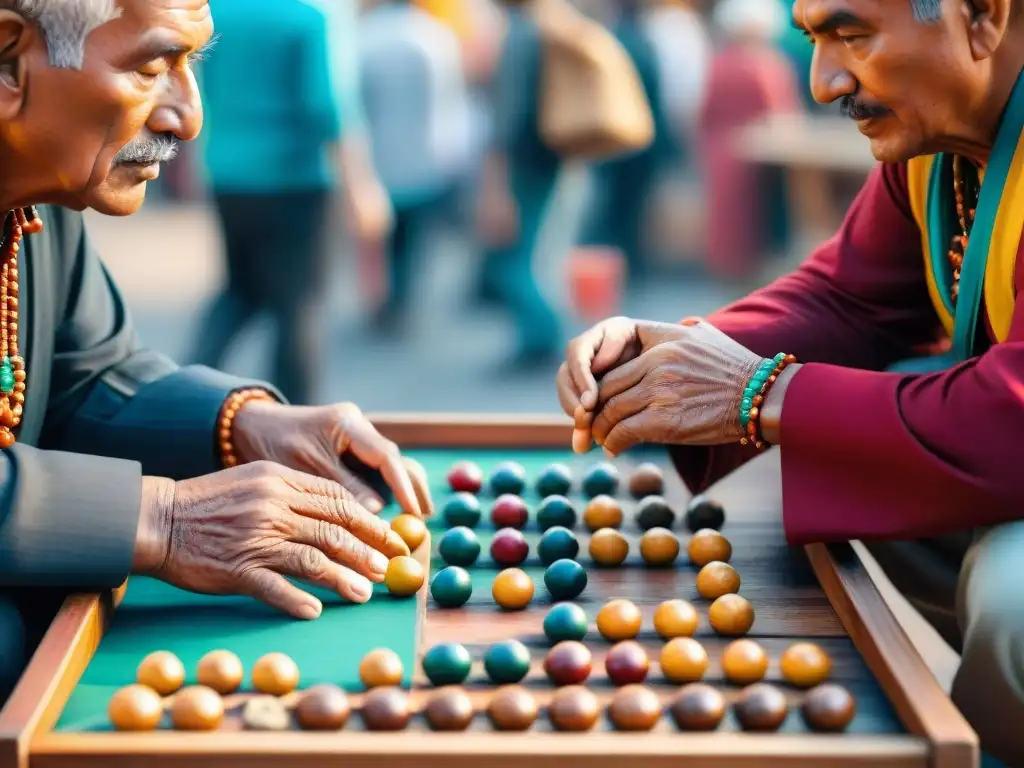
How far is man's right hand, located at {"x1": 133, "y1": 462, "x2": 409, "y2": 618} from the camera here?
6.14 ft

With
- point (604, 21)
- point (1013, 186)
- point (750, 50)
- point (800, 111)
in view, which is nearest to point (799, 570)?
point (1013, 186)

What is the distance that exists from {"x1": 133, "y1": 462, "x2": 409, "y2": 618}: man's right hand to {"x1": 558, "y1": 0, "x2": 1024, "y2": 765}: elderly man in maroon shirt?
0.44 meters

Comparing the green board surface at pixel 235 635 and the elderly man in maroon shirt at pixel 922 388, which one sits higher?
the elderly man in maroon shirt at pixel 922 388

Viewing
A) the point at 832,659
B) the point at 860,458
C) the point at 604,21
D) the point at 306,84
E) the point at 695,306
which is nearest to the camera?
the point at 832,659

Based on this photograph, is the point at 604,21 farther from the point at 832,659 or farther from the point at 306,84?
the point at 832,659

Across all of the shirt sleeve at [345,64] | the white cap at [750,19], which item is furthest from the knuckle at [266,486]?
the white cap at [750,19]

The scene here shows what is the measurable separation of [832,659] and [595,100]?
15.2 ft

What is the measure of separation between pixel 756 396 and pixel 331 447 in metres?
0.69

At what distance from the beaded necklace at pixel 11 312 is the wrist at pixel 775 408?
3.56ft

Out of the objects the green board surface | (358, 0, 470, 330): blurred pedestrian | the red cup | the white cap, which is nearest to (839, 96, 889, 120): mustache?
the green board surface

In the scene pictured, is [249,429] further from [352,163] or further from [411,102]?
[411,102]

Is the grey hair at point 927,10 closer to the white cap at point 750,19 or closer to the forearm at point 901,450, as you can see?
the forearm at point 901,450

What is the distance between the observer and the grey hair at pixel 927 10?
1.96 metres

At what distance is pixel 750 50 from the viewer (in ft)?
27.7
